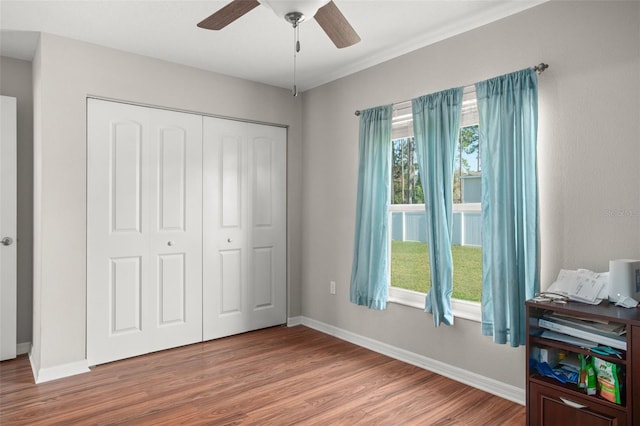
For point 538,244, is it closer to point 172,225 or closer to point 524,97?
point 524,97

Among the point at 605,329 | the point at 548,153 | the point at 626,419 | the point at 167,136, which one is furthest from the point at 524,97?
the point at 167,136

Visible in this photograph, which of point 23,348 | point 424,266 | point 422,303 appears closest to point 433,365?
point 422,303

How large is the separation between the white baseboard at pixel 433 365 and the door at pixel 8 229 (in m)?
2.62

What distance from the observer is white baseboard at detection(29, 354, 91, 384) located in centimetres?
297

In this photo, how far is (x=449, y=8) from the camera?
2.68m

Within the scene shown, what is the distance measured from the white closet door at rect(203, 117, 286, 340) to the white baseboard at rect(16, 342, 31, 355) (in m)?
1.46

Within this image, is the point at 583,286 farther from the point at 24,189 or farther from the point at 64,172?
the point at 24,189

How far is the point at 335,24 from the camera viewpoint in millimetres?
2098

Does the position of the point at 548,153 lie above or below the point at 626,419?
above

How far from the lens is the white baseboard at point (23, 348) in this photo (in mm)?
3512

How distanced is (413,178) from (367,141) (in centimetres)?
51

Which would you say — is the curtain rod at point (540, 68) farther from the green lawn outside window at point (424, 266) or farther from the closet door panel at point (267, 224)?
the closet door panel at point (267, 224)

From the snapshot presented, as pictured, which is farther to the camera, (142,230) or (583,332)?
(142,230)

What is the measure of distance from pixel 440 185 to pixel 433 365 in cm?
137
